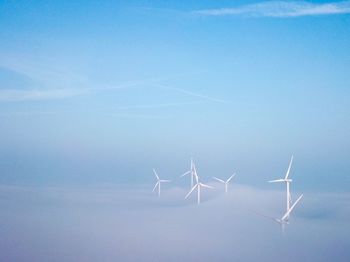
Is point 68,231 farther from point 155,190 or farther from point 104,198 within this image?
point 155,190

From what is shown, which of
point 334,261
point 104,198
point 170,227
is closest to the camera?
point 334,261

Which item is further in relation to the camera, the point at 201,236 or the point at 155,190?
the point at 155,190

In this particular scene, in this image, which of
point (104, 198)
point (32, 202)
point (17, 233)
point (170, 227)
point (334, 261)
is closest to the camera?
point (334, 261)

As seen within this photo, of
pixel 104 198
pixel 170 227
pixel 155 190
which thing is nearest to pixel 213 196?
pixel 155 190

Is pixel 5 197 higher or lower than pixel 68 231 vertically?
higher

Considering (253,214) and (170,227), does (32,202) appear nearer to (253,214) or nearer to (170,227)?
(170,227)

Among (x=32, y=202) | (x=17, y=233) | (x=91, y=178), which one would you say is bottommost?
(x=17, y=233)

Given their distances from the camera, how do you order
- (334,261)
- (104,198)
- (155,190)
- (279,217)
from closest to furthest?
(334,261), (279,217), (104,198), (155,190)

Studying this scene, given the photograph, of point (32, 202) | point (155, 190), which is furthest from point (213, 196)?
point (32, 202)

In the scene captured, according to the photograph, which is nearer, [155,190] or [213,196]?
[213,196]
